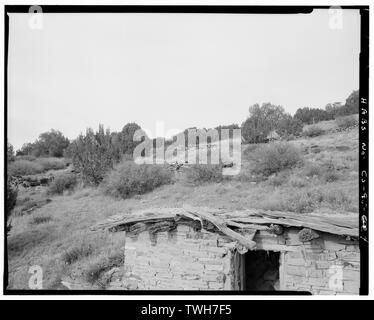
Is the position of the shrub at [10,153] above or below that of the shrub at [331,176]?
above

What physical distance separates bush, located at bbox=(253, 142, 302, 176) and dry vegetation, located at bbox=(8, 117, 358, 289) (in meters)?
0.02

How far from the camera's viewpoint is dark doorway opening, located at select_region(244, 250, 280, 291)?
4.92m

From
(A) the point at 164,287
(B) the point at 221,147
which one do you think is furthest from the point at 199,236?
(B) the point at 221,147

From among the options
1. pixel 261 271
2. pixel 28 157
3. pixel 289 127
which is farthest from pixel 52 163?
pixel 289 127

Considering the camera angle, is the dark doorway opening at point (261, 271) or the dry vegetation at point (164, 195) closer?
the dark doorway opening at point (261, 271)

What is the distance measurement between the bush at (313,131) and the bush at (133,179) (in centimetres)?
317

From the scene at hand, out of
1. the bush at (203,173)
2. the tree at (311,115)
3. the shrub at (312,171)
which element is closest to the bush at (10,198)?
the bush at (203,173)

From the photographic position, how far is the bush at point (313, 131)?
21.8 feet

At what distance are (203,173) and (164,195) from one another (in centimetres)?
91

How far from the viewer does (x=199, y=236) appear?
169 inches

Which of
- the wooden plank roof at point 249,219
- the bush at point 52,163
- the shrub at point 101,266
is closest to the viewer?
the wooden plank roof at point 249,219

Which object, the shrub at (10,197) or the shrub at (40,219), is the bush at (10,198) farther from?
the shrub at (40,219)
